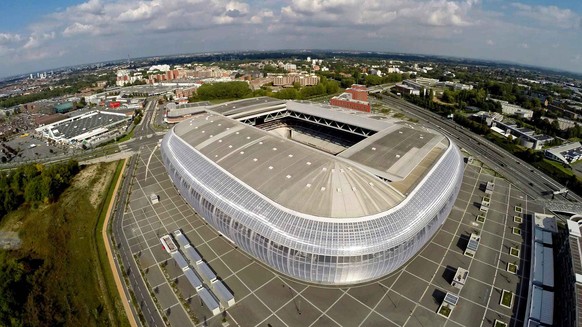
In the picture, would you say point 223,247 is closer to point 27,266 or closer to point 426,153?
point 27,266

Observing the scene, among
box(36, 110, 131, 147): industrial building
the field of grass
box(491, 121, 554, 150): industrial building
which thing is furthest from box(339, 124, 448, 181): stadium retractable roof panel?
box(36, 110, 131, 147): industrial building

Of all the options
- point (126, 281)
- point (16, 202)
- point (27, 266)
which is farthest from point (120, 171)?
point (126, 281)

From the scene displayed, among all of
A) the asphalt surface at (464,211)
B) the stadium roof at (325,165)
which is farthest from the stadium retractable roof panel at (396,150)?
the asphalt surface at (464,211)

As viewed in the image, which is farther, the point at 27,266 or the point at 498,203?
the point at 498,203

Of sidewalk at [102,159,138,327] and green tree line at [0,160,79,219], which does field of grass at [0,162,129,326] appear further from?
green tree line at [0,160,79,219]

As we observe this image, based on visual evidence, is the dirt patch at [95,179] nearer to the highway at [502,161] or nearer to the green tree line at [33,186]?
the green tree line at [33,186]

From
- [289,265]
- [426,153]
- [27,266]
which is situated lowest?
[27,266]
